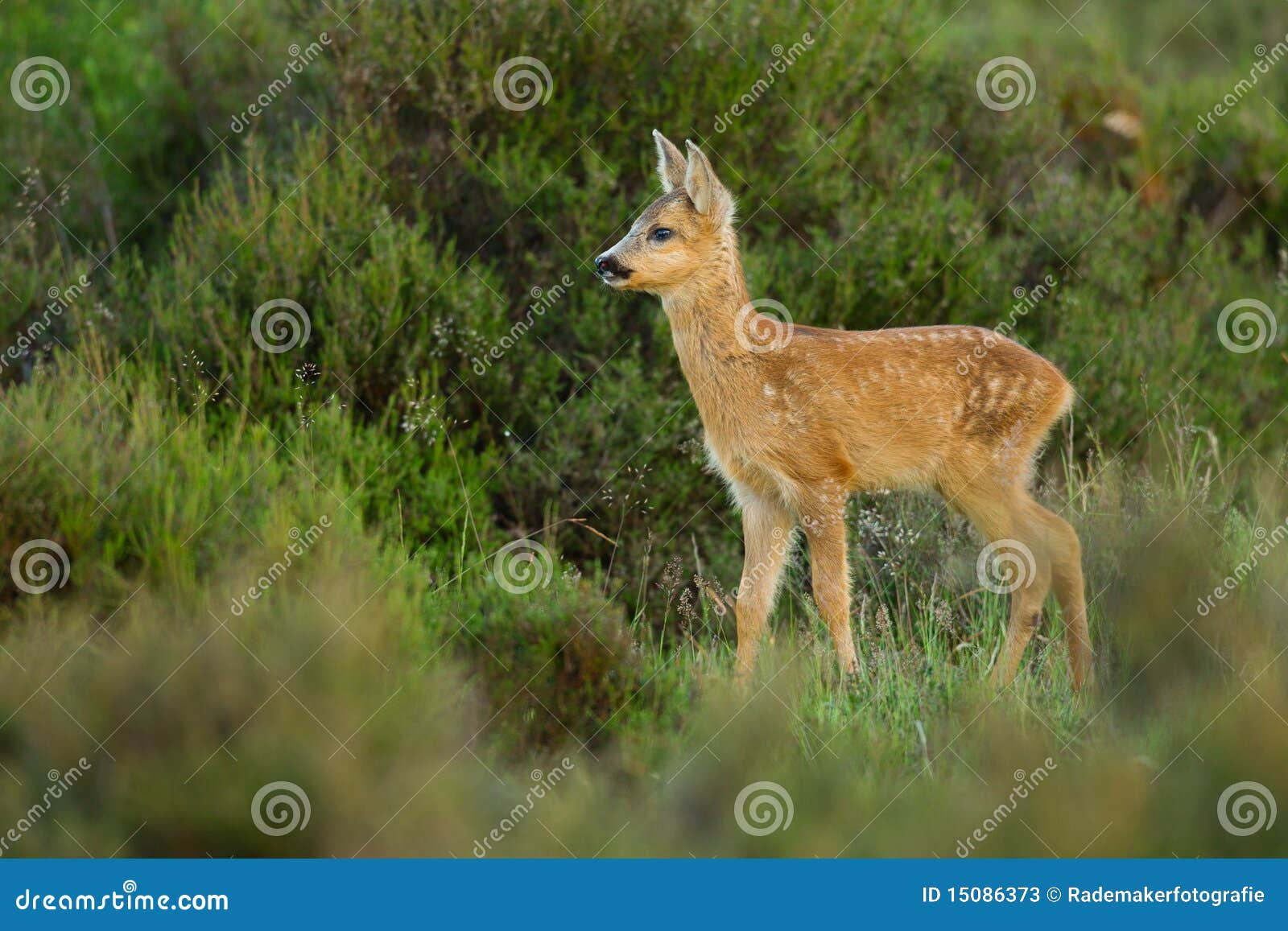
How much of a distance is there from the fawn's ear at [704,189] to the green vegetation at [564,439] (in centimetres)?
180

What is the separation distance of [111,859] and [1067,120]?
11985 millimetres

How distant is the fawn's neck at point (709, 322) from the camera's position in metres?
7.23

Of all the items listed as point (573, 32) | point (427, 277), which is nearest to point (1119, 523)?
point (427, 277)

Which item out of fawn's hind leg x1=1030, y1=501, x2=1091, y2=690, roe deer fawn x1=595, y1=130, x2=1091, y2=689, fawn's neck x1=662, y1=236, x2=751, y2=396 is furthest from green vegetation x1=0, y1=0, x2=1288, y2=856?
fawn's neck x1=662, y1=236, x2=751, y2=396

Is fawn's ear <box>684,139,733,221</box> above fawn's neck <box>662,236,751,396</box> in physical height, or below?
above

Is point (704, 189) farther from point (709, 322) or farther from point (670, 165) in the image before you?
point (709, 322)

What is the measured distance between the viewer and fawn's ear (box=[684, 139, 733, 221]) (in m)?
7.04

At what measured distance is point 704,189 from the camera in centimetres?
707

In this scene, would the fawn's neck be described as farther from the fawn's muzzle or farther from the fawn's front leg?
the fawn's front leg

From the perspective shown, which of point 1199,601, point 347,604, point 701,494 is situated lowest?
point 347,604

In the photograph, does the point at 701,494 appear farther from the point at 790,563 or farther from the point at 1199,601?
the point at 1199,601

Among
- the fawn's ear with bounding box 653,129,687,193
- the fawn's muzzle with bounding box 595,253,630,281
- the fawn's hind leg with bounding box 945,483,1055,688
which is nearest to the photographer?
the fawn's muzzle with bounding box 595,253,630,281

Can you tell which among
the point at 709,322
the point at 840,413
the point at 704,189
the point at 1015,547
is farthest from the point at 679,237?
the point at 1015,547

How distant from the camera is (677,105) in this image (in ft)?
35.1
